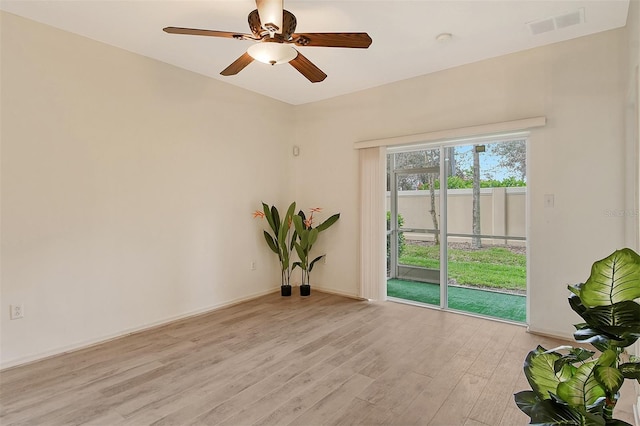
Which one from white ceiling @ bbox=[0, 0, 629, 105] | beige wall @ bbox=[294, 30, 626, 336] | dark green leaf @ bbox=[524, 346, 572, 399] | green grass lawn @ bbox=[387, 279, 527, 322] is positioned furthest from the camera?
green grass lawn @ bbox=[387, 279, 527, 322]

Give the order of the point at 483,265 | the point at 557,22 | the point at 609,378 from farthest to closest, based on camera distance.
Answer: the point at 483,265, the point at 557,22, the point at 609,378

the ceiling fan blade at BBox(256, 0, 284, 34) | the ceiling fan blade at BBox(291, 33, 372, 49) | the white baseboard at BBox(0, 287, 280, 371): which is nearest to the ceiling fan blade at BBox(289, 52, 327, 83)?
the ceiling fan blade at BBox(291, 33, 372, 49)

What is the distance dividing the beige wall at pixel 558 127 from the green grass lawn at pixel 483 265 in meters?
0.43

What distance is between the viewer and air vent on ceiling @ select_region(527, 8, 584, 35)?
273cm

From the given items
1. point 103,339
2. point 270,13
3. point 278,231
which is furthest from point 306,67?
point 103,339

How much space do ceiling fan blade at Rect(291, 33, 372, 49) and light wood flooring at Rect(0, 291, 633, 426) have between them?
7.82 feet

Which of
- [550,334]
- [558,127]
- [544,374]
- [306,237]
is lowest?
[550,334]

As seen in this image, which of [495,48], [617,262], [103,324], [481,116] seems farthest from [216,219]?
[617,262]

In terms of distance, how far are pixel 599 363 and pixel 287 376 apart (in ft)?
6.60

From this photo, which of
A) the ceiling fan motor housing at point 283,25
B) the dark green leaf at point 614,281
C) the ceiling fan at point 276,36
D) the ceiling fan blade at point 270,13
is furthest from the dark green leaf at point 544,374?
the ceiling fan motor housing at point 283,25

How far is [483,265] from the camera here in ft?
13.0

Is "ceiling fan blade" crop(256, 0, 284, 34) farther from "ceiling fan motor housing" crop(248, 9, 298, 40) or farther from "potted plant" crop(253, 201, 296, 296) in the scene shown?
"potted plant" crop(253, 201, 296, 296)

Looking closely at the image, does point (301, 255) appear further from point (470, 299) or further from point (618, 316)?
point (618, 316)

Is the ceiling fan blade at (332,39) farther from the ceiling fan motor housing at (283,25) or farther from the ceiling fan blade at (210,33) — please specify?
the ceiling fan blade at (210,33)
